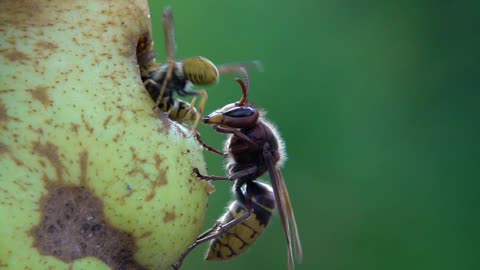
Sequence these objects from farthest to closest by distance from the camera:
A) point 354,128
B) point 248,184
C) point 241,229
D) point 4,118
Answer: point 354,128 < point 248,184 < point 241,229 < point 4,118

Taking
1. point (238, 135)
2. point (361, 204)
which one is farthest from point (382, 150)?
point (238, 135)

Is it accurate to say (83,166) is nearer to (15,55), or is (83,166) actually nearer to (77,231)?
(77,231)

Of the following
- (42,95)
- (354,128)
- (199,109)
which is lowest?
(354,128)

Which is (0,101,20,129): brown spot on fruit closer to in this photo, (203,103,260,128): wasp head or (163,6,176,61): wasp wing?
(163,6,176,61): wasp wing

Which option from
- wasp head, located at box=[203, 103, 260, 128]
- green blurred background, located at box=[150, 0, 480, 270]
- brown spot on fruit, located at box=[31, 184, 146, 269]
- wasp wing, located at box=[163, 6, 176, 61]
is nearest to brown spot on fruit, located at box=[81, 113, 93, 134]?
brown spot on fruit, located at box=[31, 184, 146, 269]

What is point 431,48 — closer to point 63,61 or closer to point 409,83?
point 409,83

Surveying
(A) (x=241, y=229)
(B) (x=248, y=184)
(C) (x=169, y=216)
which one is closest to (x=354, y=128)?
(B) (x=248, y=184)
